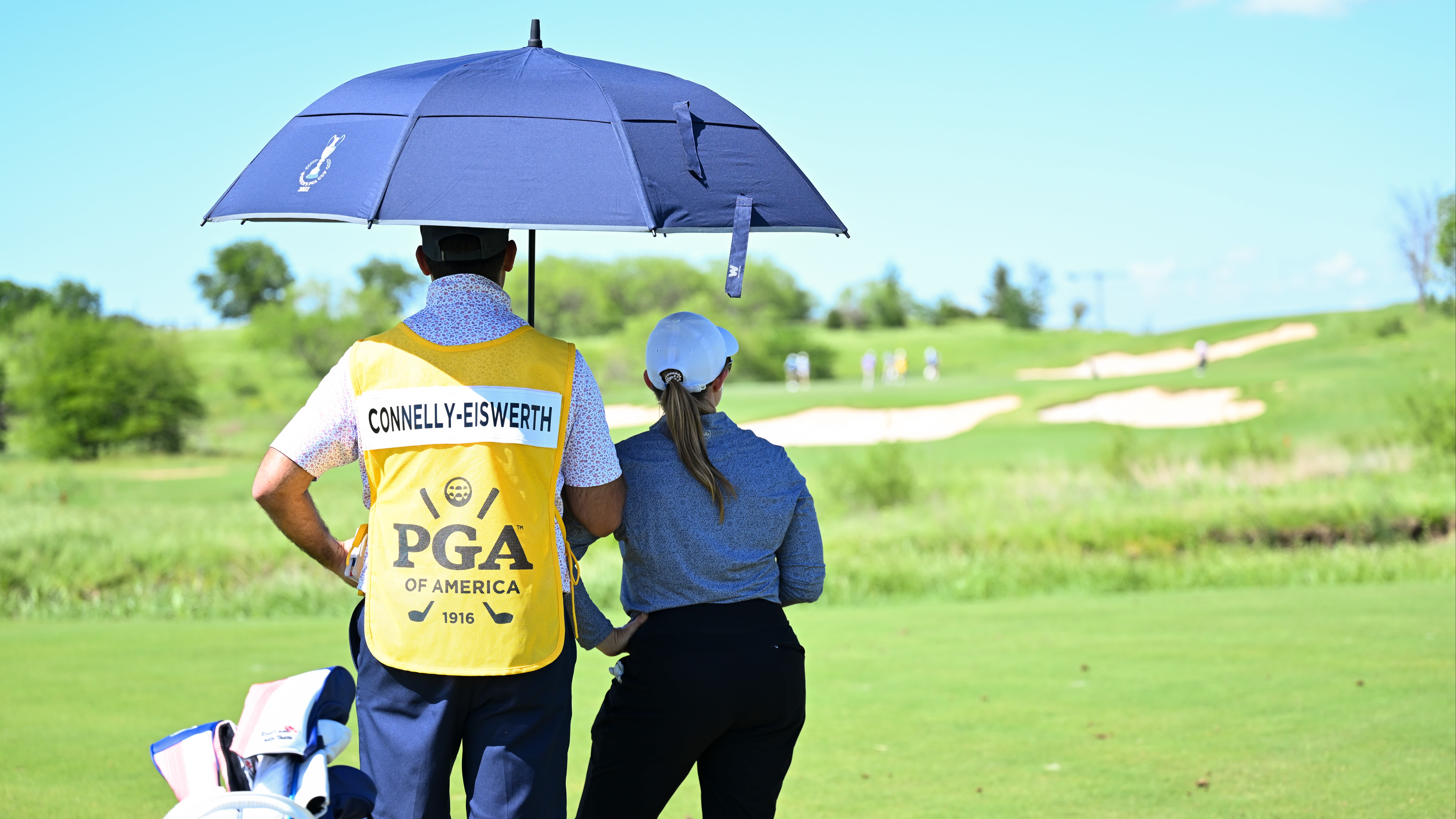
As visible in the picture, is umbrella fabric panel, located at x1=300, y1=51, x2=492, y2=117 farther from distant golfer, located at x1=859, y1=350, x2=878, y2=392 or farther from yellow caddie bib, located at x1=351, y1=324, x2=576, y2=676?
distant golfer, located at x1=859, y1=350, x2=878, y2=392

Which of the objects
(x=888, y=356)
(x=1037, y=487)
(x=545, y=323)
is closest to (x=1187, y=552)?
(x=1037, y=487)

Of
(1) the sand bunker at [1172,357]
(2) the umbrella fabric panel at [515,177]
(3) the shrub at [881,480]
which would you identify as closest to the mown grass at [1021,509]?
(3) the shrub at [881,480]

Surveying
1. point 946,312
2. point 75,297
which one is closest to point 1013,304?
point 946,312

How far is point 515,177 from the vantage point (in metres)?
2.56

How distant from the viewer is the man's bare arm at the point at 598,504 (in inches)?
100

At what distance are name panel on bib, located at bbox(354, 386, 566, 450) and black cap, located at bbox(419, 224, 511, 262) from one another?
0.34m

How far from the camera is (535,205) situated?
2.53 m

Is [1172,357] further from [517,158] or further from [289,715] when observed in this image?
[289,715]

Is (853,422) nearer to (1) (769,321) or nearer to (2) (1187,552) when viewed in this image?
(2) (1187,552)

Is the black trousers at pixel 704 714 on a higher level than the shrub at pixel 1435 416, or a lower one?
lower

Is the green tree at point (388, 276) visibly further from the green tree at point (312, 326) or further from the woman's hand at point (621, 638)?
the woman's hand at point (621, 638)

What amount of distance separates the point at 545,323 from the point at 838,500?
7382 centimetres

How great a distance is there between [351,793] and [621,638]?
0.68 meters

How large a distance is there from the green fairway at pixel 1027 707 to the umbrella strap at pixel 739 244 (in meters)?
3.03
